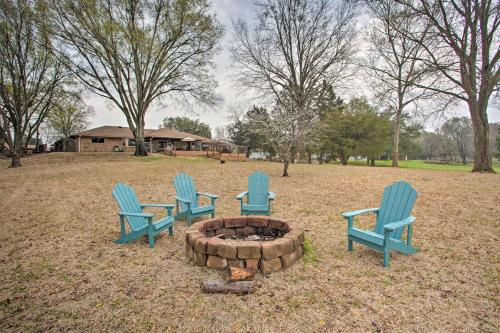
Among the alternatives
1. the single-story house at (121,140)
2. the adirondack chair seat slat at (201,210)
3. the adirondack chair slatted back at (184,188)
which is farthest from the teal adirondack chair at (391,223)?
the single-story house at (121,140)

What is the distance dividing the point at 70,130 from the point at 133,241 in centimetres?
3855

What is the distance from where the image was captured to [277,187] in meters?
7.94

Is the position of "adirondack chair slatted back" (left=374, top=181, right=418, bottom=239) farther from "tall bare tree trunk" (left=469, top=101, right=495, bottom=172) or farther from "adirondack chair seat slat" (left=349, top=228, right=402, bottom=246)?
"tall bare tree trunk" (left=469, top=101, right=495, bottom=172)

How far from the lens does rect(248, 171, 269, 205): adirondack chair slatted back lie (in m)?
4.95

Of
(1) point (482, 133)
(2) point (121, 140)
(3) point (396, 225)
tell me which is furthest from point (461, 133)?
(3) point (396, 225)

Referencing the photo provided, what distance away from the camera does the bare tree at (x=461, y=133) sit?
4322 cm

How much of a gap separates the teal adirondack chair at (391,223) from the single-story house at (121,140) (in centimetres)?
2794

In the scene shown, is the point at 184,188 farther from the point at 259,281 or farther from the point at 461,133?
the point at 461,133

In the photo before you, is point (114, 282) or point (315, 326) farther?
point (114, 282)

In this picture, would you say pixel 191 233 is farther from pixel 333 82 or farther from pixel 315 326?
pixel 333 82

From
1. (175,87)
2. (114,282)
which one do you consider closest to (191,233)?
(114,282)

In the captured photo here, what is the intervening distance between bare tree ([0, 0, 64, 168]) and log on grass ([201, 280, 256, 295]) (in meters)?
16.2

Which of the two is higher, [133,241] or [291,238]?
[291,238]

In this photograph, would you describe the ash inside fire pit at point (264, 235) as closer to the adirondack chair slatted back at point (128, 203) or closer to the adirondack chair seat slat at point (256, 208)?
the adirondack chair seat slat at point (256, 208)
